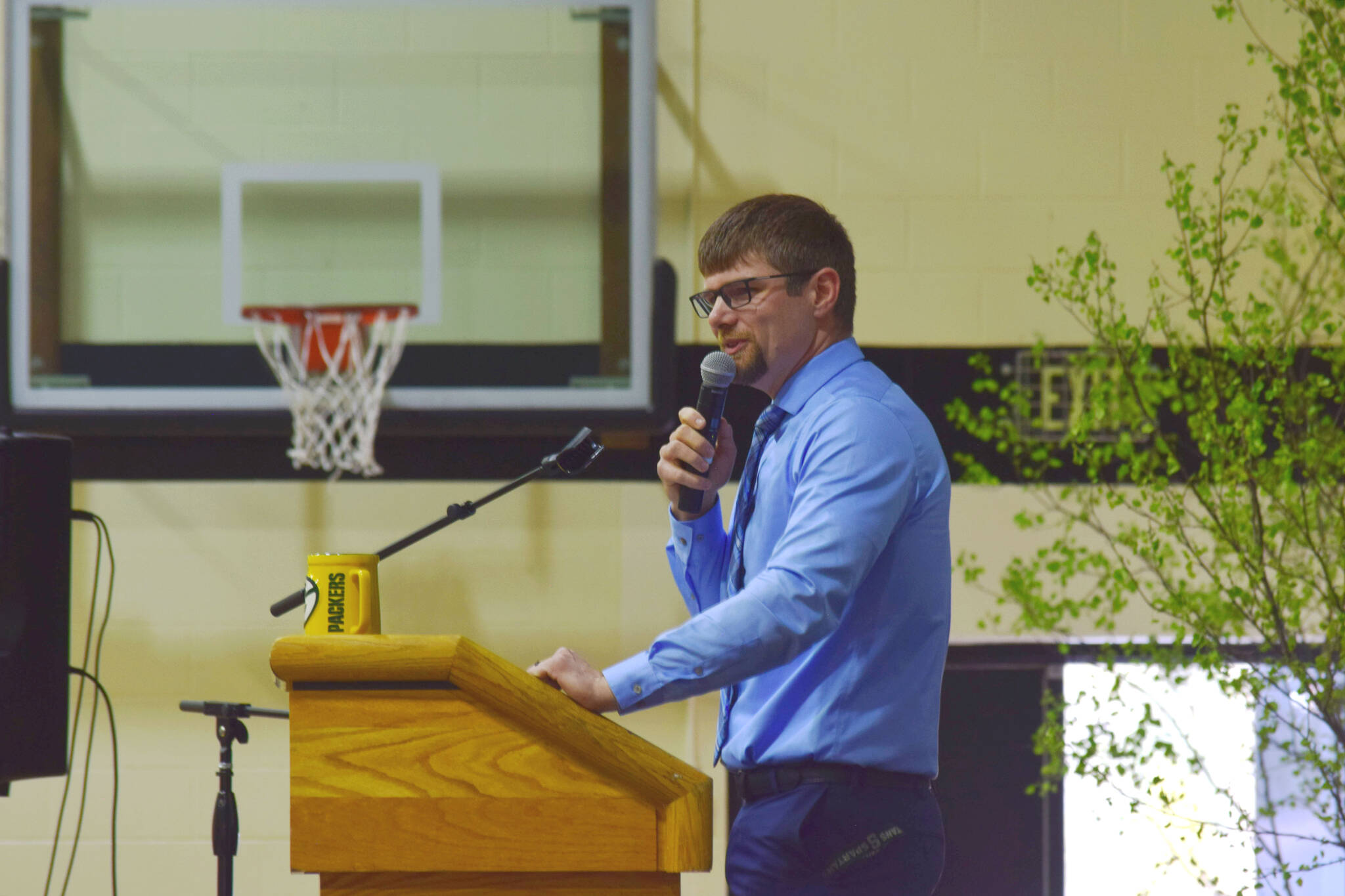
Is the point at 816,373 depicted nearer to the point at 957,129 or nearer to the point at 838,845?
the point at 838,845

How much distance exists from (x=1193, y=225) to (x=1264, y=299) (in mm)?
830

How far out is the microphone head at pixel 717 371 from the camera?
57.9 inches

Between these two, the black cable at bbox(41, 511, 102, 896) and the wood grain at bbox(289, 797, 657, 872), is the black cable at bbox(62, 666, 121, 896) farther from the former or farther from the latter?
the wood grain at bbox(289, 797, 657, 872)

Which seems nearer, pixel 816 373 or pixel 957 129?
pixel 816 373

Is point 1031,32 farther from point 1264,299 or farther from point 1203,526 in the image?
point 1203,526

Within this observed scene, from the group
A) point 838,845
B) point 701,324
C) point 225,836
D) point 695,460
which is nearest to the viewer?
point 838,845

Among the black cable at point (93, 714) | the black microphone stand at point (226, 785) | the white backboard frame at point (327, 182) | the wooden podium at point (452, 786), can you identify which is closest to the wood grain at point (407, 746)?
the wooden podium at point (452, 786)

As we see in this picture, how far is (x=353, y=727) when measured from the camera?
1.17 meters

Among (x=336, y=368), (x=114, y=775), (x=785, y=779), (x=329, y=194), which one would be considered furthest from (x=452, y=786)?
(x=114, y=775)

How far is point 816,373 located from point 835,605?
36cm

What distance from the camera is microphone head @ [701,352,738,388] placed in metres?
1.47

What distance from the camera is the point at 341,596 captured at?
51.8 inches

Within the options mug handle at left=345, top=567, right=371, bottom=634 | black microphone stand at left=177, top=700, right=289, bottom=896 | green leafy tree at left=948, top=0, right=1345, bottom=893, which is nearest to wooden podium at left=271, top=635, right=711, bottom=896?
mug handle at left=345, top=567, right=371, bottom=634

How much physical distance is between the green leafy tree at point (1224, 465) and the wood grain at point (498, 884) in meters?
1.74
